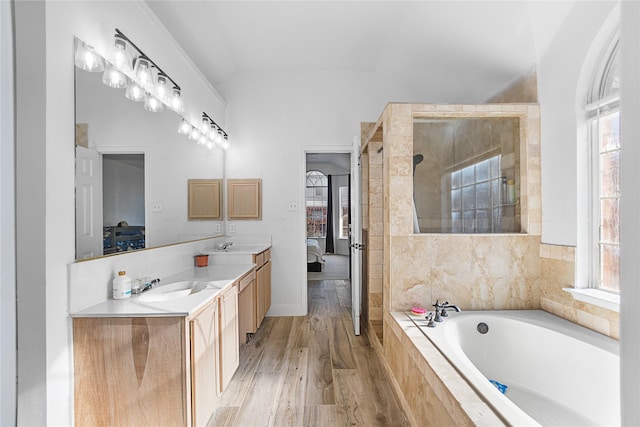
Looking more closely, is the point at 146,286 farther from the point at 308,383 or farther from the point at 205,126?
the point at 205,126

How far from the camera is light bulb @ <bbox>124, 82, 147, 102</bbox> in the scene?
6.70ft

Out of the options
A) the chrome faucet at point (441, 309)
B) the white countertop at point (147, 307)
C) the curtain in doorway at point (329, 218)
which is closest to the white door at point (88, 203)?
the white countertop at point (147, 307)

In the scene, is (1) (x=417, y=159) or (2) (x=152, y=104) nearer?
(2) (x=152, y=104)

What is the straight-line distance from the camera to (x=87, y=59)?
5.51 feet

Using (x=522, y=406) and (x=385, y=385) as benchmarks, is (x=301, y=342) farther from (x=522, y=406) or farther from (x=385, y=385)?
(x=522, y=406)

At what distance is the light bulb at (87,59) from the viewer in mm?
1621

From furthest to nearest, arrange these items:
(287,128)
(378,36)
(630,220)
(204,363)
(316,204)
Answer: (316,204) < (287,128) < (378,36) < (204,363) < (630,220)

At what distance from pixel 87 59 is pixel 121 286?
3.95 ft

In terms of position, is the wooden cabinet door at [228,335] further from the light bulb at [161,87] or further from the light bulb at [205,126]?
the light bulb at [205,126]

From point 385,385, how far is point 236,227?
7.98 feet

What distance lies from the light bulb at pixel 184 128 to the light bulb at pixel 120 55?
2.59 ft

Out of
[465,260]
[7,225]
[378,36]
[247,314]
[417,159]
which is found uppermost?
[378,36]

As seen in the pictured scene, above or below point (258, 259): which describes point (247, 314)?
below

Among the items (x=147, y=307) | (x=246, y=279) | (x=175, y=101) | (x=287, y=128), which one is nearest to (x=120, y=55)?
(x=175, y=101)
